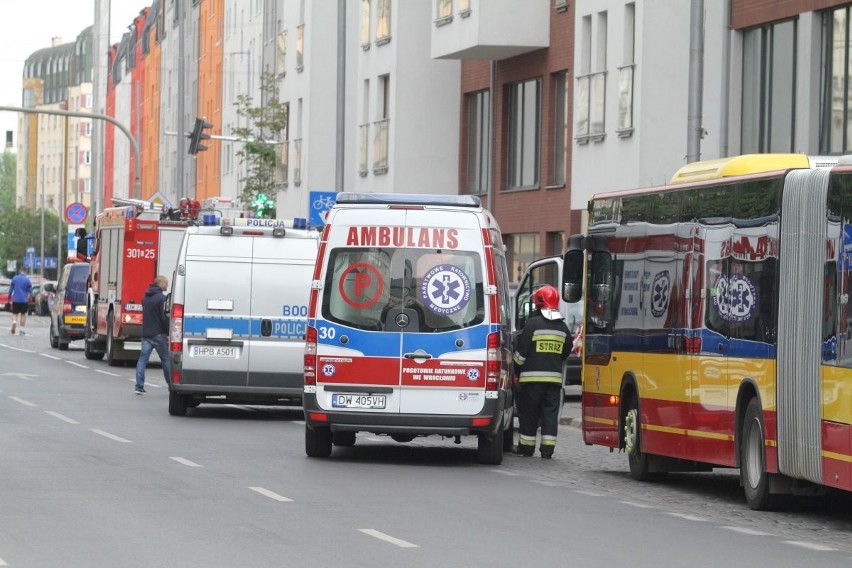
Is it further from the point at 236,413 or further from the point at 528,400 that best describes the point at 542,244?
the point at 528,400

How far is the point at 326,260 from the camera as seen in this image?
19.4m

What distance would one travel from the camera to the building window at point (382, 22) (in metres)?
51.2

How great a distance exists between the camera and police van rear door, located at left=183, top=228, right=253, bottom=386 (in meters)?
25.7

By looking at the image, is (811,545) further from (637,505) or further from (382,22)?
(382,22)

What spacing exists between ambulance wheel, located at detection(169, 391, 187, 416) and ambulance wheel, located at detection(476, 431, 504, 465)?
23.0 ft

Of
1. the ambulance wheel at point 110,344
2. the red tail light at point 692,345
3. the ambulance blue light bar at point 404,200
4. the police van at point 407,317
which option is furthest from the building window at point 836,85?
the ambulance wheel at point 110,344

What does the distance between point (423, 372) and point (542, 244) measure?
23.2m

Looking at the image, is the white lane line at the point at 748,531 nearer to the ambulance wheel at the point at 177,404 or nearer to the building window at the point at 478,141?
the ambulance wheel at the point at 177,404

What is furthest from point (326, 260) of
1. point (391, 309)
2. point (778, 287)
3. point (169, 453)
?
point (778, 287)

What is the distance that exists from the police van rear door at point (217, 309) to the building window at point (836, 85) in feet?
31.9

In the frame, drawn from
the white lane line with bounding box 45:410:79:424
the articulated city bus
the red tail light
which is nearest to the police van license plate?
the white lane line with bounding box 45:410:79:424

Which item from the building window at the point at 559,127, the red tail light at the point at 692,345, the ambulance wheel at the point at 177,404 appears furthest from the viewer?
the building window at the point at 559,127

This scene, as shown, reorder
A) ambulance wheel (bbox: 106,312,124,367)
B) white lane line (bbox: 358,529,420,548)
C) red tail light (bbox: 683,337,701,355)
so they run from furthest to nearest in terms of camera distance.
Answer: ambulance wheel (bbox: 106,312,124,367) < red tail light (bbox: 683,337,701,355) < white lane line (bbox: 358,529,420,548)

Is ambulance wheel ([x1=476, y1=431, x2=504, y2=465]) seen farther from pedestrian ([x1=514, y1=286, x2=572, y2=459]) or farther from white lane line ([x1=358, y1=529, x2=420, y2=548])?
white lane line ([x1=358, y1=529, x2=420, y2=548])
